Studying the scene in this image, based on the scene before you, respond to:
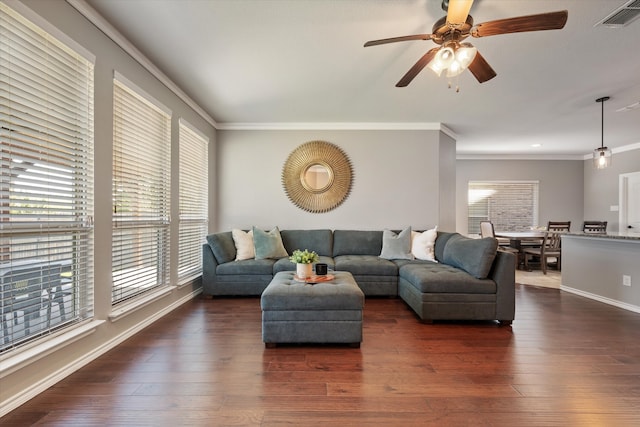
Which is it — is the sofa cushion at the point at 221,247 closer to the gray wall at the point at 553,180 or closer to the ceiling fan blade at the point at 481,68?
the ceiling fan blade at the point at 481,68

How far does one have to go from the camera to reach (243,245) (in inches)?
168

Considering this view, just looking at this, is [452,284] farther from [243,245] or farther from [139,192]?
[139,192]

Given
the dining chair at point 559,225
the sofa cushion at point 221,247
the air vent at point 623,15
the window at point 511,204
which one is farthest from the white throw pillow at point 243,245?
the window at point 511,204

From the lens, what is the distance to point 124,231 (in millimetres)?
2682

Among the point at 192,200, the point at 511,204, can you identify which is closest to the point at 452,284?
the point at 192,200

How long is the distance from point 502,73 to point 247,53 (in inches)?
103

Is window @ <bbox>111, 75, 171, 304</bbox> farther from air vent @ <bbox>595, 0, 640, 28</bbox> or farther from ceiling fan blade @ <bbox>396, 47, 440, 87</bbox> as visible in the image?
air vent @ <bbox>595, 0, 640, 28</bbox>

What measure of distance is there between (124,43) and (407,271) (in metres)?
3.69

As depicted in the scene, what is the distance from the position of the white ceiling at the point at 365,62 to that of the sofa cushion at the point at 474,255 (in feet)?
5.91

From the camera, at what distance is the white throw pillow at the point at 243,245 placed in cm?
423

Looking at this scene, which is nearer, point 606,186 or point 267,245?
point 267,245

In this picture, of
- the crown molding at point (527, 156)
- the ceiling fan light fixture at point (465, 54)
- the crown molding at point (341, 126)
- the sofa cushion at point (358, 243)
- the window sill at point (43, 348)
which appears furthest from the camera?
the crown molding at point (527, 156)

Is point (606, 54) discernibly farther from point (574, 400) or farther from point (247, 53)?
point (247, 53)

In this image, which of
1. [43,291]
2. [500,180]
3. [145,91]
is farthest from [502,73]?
[500,180]
